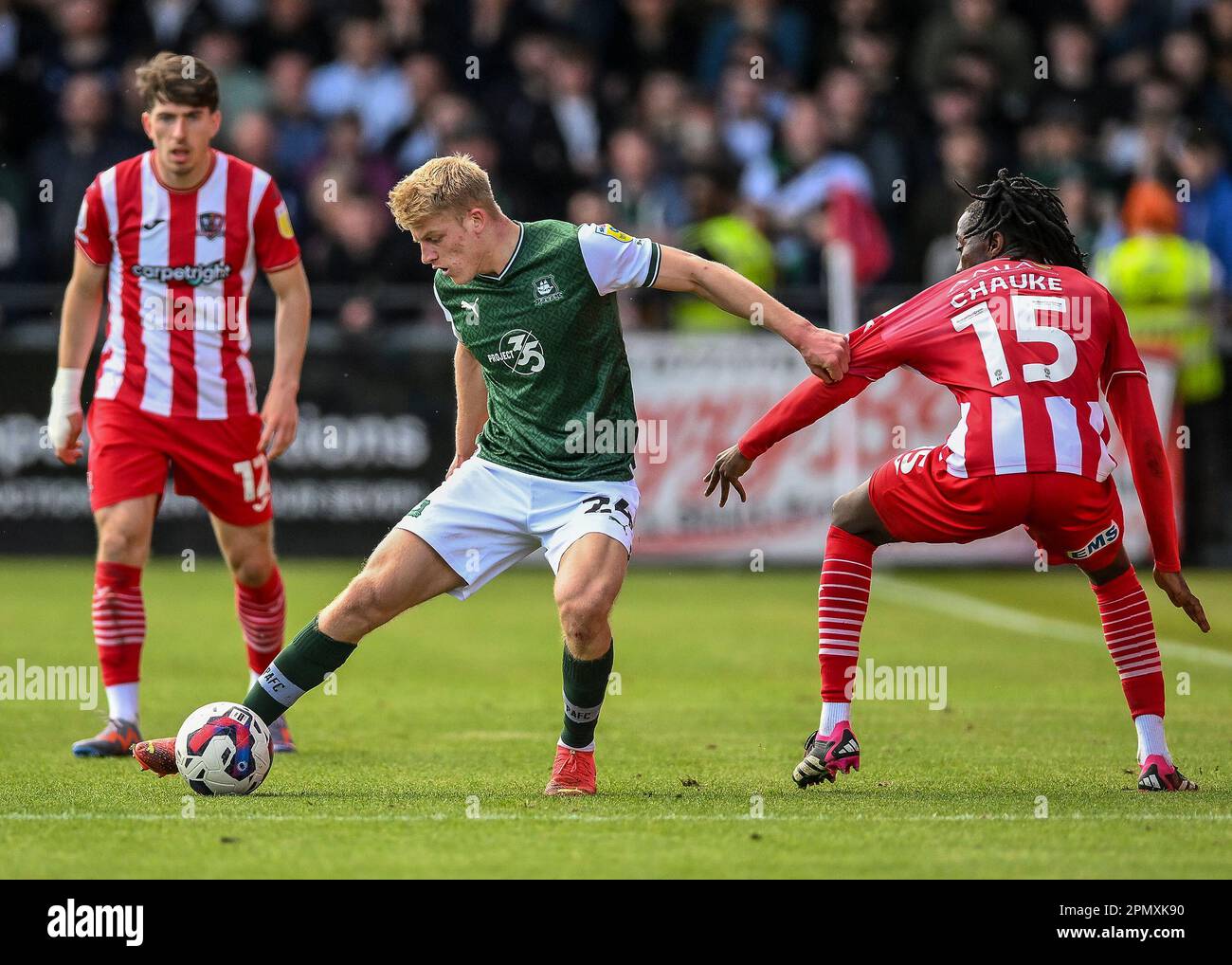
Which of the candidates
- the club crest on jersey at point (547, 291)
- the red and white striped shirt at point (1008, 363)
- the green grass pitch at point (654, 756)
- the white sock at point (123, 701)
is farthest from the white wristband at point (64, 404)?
the red and white striped shirt at point (1008, 363)

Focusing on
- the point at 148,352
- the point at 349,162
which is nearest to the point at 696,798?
the point at 148,352

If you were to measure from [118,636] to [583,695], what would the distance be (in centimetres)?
211

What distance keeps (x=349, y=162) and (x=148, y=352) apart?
955cm

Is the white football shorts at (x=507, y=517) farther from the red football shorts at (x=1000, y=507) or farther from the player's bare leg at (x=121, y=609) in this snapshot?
the player's bare leg at (x=121, y=609)

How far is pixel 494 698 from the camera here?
367 inches

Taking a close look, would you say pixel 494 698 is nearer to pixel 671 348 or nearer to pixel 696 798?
pixel 696 798

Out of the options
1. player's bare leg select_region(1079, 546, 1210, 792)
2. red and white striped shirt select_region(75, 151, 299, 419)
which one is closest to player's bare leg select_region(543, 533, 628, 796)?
player's bare leg select_region(1079, 546, 1210, 792)

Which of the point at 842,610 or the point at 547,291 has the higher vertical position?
the point at 547,291

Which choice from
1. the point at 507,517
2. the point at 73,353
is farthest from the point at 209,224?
the point at 507,517

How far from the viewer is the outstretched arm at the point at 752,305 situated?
20.9 feet

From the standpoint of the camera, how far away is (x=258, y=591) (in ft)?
25.8

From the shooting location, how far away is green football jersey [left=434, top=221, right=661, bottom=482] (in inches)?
258

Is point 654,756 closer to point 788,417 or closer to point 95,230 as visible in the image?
point 788,417

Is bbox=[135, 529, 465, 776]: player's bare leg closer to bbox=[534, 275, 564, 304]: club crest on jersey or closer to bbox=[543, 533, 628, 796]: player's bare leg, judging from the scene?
bbox=[543, 533, 628, 796]: player's bare leg
